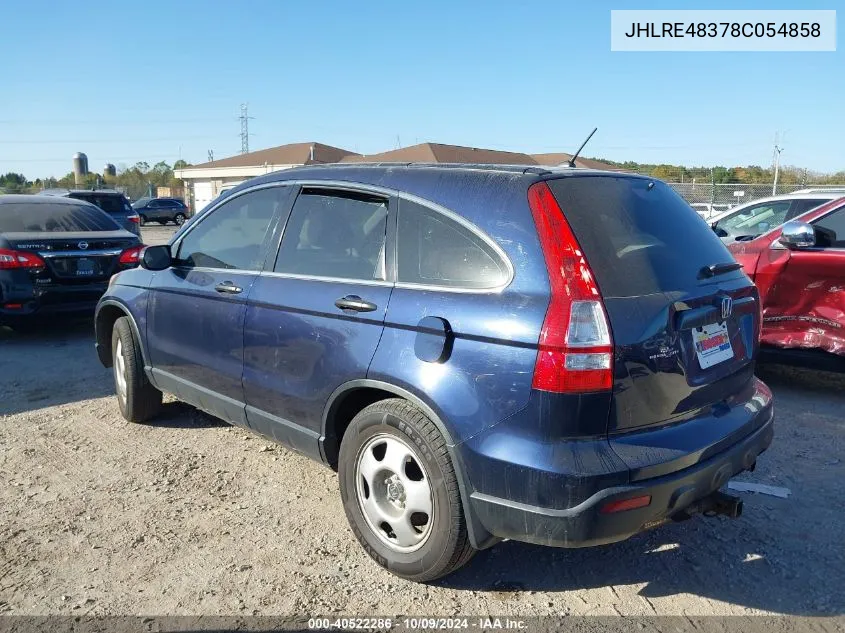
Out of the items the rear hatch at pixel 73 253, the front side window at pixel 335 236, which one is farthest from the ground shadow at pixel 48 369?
the front side window at pixel 335 236

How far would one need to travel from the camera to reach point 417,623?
2.68 m

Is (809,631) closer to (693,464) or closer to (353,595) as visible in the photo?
(693,464)

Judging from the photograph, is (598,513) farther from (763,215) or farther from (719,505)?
(763,215)

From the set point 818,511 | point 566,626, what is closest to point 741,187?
point 818,511

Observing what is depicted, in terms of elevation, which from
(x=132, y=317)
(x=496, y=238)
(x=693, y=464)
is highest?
(x=496, y=238)

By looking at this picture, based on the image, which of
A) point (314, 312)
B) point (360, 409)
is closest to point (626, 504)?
point (360, 409)

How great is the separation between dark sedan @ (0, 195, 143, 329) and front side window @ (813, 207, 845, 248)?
6.31 meters

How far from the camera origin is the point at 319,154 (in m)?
37.8

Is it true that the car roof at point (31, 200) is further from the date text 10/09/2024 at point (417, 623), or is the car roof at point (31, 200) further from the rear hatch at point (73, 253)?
the date text 10/09/2024 at point (417, 623)

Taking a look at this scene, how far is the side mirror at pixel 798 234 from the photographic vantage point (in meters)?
5.22

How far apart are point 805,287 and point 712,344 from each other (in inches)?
128

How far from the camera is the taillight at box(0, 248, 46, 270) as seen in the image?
23.0 ft

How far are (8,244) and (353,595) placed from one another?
608 centimetres

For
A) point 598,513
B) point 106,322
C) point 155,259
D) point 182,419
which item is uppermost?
point 155,259
